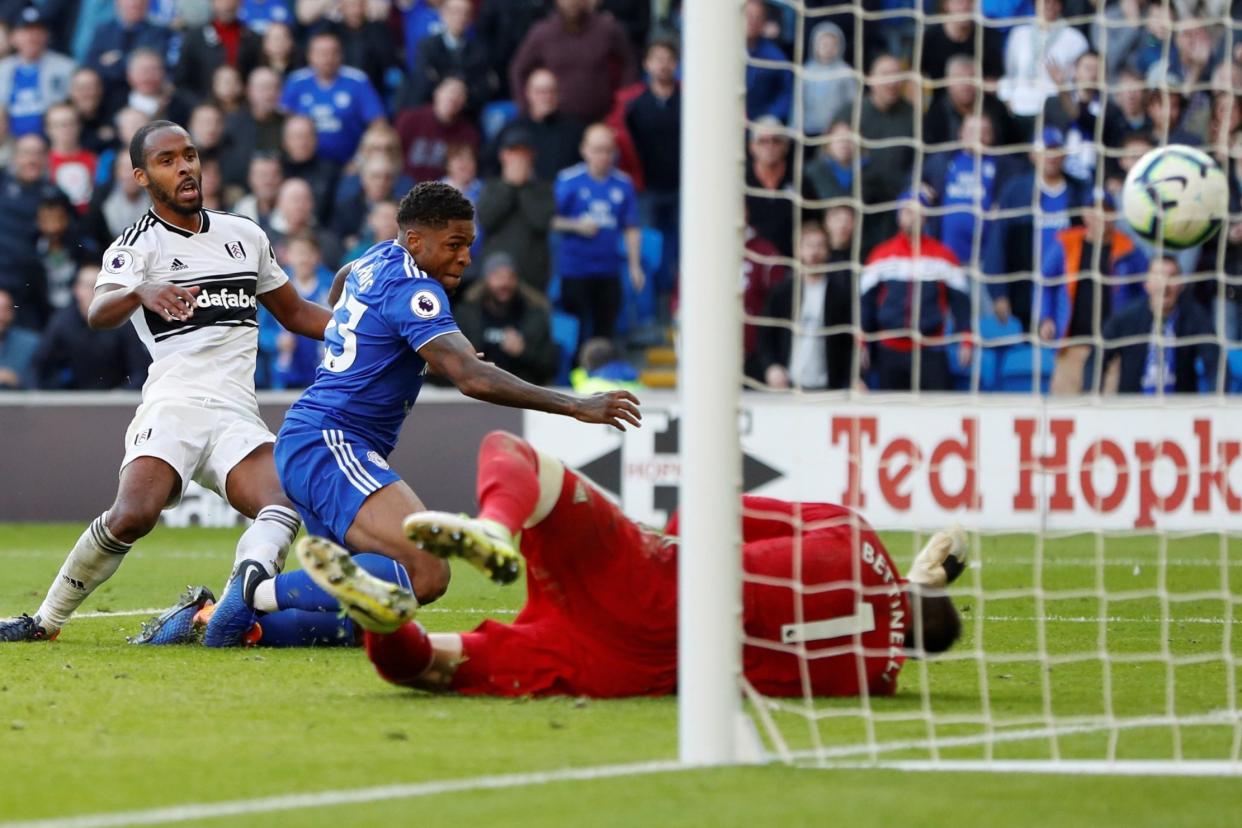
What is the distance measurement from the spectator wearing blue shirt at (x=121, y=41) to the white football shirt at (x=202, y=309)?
9.21 m

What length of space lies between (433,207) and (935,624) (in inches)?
87.7

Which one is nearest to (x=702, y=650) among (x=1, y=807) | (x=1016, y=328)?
(x=1, y=807)

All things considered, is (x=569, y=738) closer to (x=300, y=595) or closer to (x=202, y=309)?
(x=300, y=595)

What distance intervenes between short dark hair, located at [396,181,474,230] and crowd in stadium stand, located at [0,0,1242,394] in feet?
18.4

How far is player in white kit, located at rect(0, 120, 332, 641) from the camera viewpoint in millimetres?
7664

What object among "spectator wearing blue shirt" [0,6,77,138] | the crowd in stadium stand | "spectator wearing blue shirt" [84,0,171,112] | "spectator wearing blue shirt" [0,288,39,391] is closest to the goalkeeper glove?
the crowd in stadium stand

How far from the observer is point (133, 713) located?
564 cm

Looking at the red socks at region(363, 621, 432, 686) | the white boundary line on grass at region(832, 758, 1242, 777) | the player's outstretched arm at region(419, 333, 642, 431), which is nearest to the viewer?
the white boundary line on grass at region(832, 758, 1242, 777)

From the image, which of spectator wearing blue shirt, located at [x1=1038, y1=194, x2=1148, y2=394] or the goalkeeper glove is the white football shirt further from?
spectator wearing blue shirt, located at [x1=1038, y1=194, x2=1148, y2=394]

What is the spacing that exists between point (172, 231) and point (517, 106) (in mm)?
8369

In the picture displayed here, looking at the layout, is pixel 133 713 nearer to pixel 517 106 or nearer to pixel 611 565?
pixel 611 565

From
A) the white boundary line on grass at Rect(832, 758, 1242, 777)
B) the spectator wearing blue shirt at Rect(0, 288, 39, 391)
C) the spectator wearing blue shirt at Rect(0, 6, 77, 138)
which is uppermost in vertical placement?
the spectator wearing blue shirt at Rect(0, 6, 77, 138)

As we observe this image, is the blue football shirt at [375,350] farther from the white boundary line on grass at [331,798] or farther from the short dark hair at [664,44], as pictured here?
the short dark hair at [664,44]

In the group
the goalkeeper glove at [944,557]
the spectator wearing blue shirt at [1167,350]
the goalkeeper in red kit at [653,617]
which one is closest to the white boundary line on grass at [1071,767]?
the goalkeeper in red kit at [653,617]
